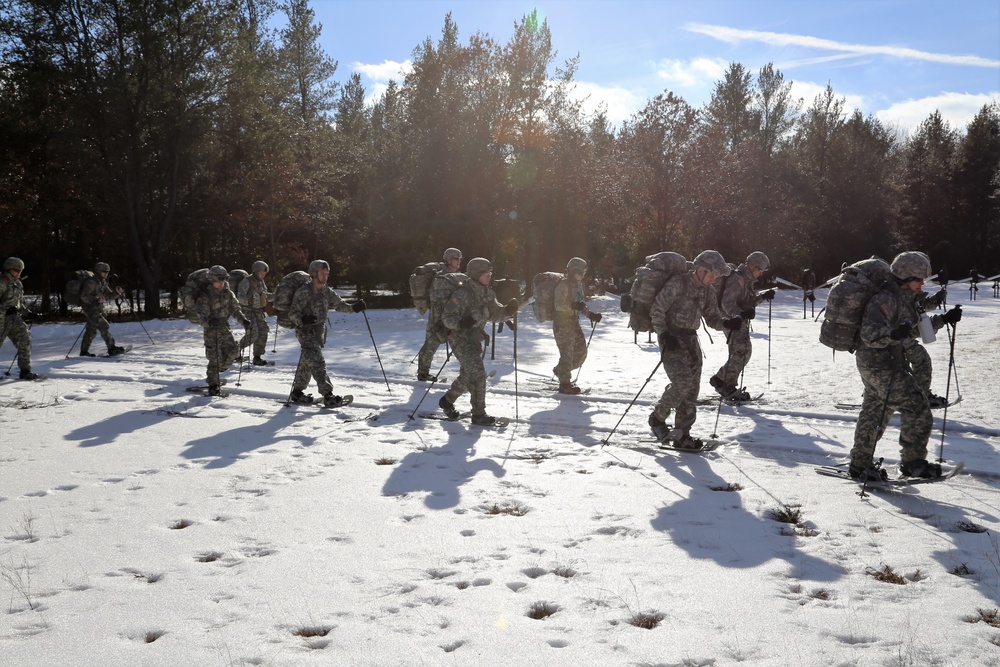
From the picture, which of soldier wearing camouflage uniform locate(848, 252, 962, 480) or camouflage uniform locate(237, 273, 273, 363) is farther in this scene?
camouflage uniform locate(237, 273, 273, 363)

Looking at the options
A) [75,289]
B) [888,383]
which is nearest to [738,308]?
[888,383]

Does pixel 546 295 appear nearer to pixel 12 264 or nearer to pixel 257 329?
pixel 257 329

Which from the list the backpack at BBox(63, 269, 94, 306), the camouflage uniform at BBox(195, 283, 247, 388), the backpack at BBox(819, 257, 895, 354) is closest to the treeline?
the backpack at BBox(63, 269, 94, 306)

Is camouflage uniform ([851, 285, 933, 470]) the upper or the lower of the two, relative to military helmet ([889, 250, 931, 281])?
lower

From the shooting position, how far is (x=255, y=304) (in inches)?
585

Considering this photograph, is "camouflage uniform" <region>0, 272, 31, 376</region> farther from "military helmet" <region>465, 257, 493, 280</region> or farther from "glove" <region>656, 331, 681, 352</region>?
"glove" <region>656, 331, 681, 352</region>

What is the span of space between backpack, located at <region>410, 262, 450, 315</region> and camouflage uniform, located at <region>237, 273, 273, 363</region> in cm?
424

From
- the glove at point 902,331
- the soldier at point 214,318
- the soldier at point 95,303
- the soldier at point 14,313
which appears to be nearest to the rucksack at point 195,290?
the soldier at point 214,318

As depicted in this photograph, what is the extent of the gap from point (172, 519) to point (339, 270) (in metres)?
35.1

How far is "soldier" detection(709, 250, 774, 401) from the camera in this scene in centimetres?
1062

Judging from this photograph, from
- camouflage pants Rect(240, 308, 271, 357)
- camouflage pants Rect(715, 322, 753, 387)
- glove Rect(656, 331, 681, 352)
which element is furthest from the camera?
camouflage pants Rect(240, 308, 271, 357)

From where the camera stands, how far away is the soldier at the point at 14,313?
12.3 meters

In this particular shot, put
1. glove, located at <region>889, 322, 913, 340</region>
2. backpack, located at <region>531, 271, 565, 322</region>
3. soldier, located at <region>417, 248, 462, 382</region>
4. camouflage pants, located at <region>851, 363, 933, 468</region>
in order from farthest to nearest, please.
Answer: backpack, located at <region>531, 271, 565, 322</region>
soldier, located at <region>417, 248, 462, 382</region>
camouflage pants, located at <region>851, 363, 933, 468</region>
glove, located at <region>889, 322, 913, 340</region>

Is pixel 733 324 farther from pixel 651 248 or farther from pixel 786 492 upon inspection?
pixel 651 248
